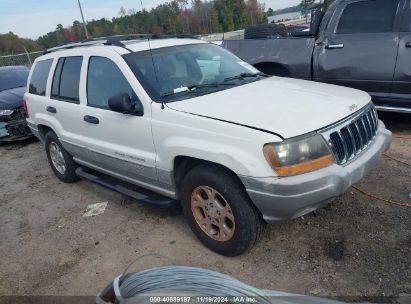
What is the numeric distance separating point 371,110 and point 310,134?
44.6 inches

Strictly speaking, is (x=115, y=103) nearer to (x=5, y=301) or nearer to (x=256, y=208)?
(x=256, y=208)

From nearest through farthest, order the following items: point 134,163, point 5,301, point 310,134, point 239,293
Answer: point 239,293 < point 310,134 < point 5,301 < point 134,163

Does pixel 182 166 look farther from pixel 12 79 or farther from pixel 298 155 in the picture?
pixel 12 79

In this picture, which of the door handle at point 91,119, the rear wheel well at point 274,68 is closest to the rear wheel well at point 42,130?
the door handle at point 91,119

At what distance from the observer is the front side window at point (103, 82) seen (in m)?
3.89

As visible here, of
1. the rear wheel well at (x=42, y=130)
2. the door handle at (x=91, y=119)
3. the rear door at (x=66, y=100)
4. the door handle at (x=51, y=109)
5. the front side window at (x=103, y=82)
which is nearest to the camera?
the front side window at (x=103, y=82)

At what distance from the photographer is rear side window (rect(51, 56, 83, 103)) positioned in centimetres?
460

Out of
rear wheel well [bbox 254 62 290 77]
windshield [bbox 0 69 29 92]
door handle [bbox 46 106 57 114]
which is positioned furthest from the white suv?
windshield [bbox 0 69 29 92]

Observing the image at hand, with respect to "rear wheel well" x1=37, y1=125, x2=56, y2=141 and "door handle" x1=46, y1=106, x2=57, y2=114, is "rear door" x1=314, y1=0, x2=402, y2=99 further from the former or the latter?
"rear wheel well" x1=37, y1=125, x2=56, y2=141

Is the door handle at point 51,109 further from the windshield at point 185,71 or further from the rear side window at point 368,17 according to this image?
the rear side window at point 368,17

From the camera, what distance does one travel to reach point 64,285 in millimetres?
3402

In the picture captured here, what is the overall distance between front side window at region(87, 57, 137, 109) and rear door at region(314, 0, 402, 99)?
10.9 ft

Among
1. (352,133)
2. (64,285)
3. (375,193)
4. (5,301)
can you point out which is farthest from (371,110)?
(5,301)

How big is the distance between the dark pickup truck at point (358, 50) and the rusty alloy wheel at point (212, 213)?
339cm
